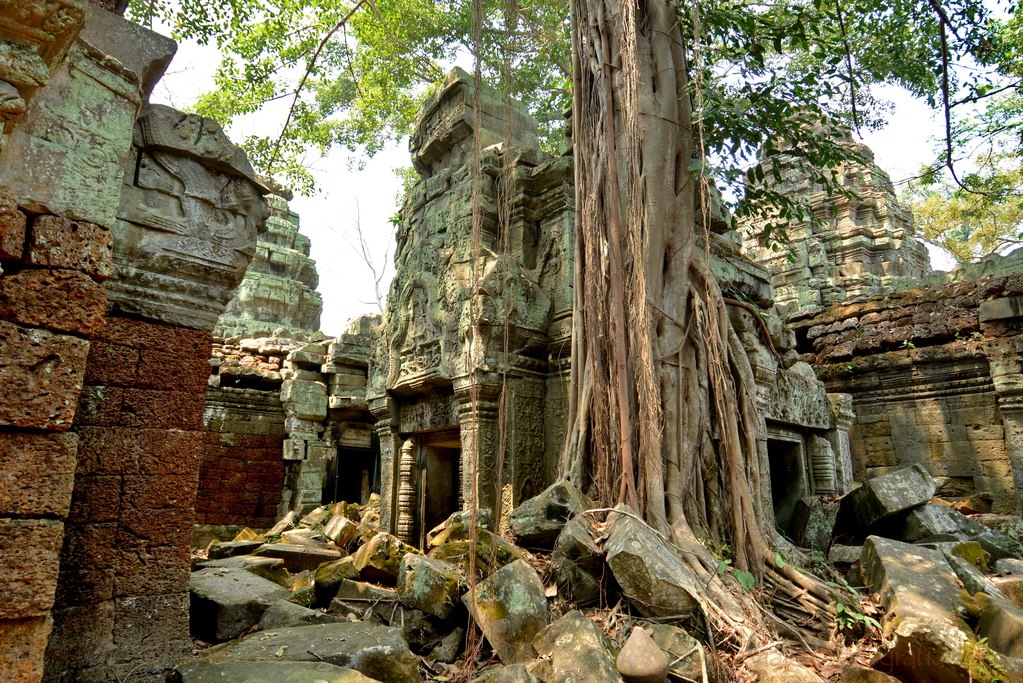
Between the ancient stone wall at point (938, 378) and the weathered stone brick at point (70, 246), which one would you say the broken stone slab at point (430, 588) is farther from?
the ancient stone wall at point (938, 378)

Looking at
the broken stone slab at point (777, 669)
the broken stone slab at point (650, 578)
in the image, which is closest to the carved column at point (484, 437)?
the broken stone slab at point (650, 578)

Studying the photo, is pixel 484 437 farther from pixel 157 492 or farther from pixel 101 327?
pixel 101 327

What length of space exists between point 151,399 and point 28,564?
1.10m

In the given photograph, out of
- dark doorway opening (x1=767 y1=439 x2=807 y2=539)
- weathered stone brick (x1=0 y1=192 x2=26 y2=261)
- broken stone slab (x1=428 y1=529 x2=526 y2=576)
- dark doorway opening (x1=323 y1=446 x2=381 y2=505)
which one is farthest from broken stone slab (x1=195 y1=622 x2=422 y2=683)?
dark doorway opening (x1=323 y1=446 x2=381 y2=505)

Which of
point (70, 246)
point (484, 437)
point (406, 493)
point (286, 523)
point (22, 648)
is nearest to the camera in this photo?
point (22, 648)

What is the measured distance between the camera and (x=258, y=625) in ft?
11.1

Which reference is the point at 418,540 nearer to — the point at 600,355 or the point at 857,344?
the point at 600,355

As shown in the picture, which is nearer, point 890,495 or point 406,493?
point 890,495

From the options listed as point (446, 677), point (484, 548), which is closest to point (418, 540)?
point (484, 548)

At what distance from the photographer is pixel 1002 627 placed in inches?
106

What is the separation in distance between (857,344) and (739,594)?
599cm

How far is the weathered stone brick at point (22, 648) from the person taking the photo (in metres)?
1.91

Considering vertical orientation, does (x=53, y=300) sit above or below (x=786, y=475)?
above

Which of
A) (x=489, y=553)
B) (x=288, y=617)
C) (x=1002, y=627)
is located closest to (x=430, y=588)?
(x=489, y=553)
